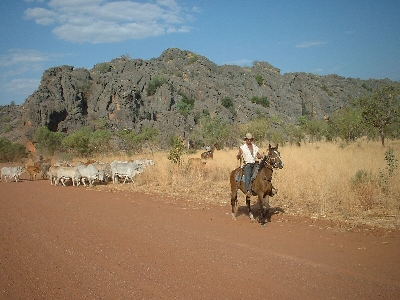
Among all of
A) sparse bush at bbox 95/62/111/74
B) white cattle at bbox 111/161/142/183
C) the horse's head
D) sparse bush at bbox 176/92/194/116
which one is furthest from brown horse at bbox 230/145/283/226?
sparse bush at bbox 95/62/111/74

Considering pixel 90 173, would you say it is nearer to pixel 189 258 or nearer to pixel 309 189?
pixel 309 189

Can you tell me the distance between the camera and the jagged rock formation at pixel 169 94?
165 ft

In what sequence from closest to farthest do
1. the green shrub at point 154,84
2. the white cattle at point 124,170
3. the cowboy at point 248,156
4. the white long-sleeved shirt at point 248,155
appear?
1. the cowboy at point 248,156
2. the white long-sleeved shirt at point 248,155
3. the white cattle at point 124,170
4. the green shrub at point 154,84

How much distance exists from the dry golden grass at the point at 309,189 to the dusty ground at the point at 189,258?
1.15 m

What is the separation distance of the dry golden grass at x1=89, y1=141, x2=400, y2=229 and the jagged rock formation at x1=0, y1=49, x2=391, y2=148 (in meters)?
34.3

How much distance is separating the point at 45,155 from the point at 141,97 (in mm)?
25760

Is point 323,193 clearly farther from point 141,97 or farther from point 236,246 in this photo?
point 141,97

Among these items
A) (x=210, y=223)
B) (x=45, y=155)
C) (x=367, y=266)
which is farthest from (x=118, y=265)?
(x=45, y=155)

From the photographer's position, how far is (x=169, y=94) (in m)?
64.3

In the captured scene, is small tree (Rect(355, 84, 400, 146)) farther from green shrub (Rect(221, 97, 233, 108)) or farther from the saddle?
green shrub (Rect(221, 97, 233, 108))

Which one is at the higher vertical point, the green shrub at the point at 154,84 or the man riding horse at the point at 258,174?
the green shrub at the point at 154,84

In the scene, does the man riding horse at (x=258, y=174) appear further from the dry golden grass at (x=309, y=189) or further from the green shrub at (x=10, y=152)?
the green shrub at (x=10, y=152)

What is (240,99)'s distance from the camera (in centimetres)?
7800

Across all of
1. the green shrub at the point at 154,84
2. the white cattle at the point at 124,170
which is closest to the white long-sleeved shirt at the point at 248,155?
the white cattle at the point at 124,170
